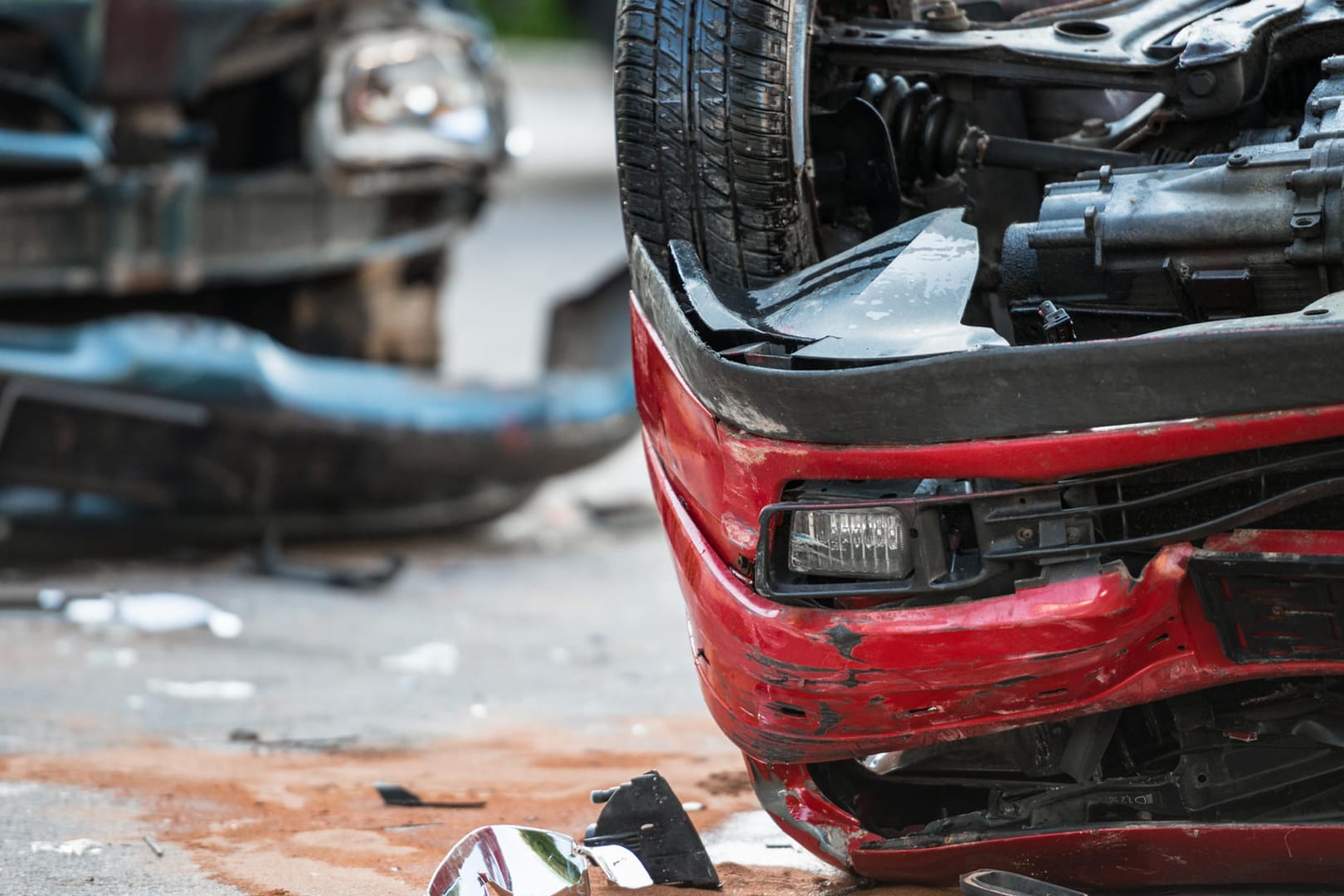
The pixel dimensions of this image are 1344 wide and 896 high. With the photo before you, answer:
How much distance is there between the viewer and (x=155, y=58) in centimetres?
505

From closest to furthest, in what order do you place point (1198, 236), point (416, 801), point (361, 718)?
point (1198, 236) → point (416, 801) → point (361, 718)

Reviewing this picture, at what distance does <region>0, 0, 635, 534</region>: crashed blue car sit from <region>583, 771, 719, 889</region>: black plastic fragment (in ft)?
7.99

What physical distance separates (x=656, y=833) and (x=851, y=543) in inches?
28.9

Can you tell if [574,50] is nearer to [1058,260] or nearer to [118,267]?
[118,267]

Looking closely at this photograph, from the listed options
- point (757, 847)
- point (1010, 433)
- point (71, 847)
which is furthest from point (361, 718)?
point (1010, 433)

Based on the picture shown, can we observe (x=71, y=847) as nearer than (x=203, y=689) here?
Yes

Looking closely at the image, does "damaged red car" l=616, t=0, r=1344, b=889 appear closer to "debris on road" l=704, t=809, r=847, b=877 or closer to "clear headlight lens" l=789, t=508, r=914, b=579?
"clear headlight lens" l=789, t=508, r=914, b=579

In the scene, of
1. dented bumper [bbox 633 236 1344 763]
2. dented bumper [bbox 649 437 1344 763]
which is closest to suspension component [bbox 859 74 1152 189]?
dented bumper [bbox 633 236 1344 763]

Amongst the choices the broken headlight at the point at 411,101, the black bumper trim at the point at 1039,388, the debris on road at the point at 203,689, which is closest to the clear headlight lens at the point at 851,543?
the black bumper trim at the point at 1039,388

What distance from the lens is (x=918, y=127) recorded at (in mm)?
3145

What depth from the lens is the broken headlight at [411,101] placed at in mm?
5348

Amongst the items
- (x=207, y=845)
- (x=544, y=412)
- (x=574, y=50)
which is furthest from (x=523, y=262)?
(x=574, y=50)

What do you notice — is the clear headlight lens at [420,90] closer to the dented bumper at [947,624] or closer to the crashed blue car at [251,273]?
the crashed blue car at [251,273]

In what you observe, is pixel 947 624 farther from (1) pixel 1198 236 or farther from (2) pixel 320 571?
(2) pixel 320 571
